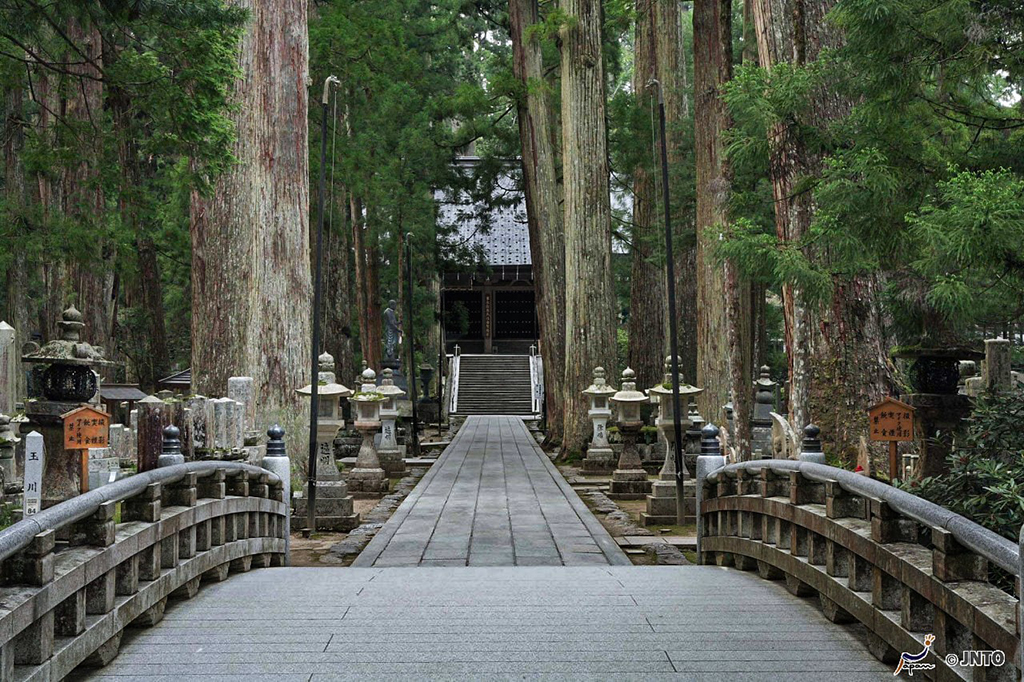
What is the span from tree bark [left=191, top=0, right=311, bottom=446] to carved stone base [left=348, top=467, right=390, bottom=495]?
1.99 meters

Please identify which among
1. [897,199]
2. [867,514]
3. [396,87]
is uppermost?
[396,87]

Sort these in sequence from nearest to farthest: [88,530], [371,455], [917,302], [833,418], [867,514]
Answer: [88,530], [867,514], [917,302], [833,418], [371,455]

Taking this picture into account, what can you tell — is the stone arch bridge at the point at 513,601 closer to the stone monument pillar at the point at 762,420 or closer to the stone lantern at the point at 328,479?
the stone lantern at the point at 328,479

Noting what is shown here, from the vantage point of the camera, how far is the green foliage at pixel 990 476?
4.02 metres

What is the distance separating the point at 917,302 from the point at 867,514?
3.29 meters

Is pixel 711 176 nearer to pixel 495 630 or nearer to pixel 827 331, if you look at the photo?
pixel 827 331

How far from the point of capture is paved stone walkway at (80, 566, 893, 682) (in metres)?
4.32

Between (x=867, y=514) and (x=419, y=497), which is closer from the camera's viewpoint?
(x=867, y=514)

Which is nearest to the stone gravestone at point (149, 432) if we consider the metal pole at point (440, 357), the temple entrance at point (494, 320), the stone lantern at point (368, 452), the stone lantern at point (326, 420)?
the stone lantern at point (326, 420)

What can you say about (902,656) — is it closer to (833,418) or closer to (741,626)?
(741,626)

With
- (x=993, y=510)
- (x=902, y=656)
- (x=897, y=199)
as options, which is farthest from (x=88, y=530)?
(x=897, y=199)

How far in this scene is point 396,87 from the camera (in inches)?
909

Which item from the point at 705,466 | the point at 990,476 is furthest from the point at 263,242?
the point at 990,476

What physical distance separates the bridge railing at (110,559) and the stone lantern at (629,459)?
753cm
